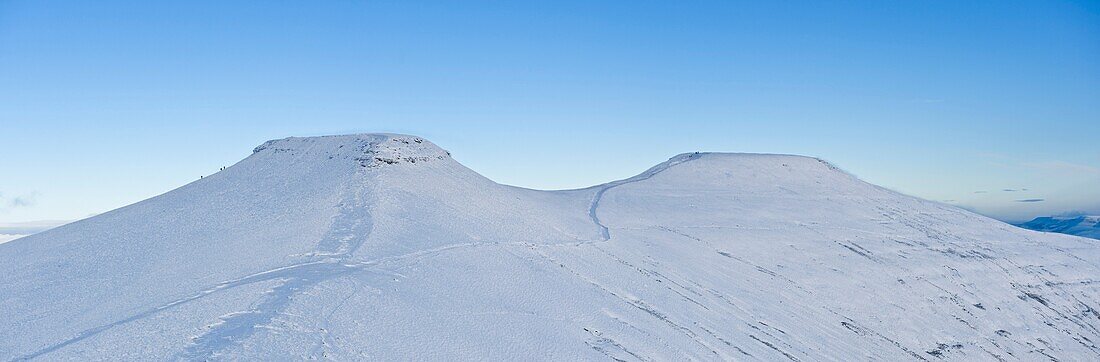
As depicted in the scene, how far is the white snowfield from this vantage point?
59.8 ft

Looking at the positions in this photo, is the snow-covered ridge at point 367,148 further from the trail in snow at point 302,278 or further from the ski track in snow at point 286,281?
the trail in snow at point 302,278

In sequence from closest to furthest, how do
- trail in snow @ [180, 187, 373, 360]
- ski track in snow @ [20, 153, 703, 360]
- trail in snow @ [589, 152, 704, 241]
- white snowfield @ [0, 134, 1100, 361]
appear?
1. trail in snow @ [180, 187, 373, 360]
2. ski track in snow @ [20, 153, 703, 360]
3. white snowfield @ [0, 134, 1100, 361]
4. trail in snow @ [589, 152, 704, 241]

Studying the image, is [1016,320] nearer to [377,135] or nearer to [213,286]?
[377,135]

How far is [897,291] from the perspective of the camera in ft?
147

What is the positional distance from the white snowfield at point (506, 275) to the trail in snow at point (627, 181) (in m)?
0.73

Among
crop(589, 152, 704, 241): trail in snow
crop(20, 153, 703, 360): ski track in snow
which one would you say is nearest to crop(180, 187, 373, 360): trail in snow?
crop(20, 153, 703, 360): ski track in snow

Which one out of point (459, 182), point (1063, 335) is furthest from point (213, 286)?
point (1063, 335)

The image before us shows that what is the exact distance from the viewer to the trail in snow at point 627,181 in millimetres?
43581

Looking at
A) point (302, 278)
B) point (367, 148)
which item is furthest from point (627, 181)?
point (302, 278)

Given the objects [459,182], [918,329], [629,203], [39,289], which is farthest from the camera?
[629,203]

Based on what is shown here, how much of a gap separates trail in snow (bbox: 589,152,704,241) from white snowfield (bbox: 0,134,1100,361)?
73 centimetres

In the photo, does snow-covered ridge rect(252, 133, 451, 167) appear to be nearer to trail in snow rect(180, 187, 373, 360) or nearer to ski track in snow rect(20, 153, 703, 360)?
ski track in snow rect(20, 153, 703, 360)

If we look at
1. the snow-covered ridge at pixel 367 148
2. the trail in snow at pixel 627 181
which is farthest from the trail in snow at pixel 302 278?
the trail in snow at pixel 627 181

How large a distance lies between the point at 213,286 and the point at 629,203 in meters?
38.2
